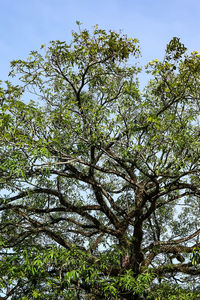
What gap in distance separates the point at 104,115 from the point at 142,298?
3.95m

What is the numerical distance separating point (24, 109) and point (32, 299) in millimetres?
3628

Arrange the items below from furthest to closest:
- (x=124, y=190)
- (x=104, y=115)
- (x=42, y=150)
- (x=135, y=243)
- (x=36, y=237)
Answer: (x=124, y=190) < (x=36, y=237) < (x=135, y=243) < (x=104, y=115) < (x=42, y=150)

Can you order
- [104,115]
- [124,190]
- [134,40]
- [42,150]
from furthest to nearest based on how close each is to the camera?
[124,190], [134,40], [104,115], [42,150]

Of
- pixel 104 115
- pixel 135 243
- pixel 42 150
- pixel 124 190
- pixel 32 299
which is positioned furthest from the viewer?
pixel 124 190

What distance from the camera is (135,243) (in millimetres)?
8438

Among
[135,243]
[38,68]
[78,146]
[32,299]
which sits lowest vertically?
[32,299]

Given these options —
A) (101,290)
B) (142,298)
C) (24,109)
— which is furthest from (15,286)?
(24,109)

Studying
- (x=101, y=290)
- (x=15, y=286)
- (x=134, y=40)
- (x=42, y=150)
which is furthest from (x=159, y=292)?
(x=134, y=40)

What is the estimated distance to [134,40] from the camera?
774 cm

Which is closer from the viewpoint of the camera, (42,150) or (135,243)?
(42,150)

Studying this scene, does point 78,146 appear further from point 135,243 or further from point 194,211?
point 194,211

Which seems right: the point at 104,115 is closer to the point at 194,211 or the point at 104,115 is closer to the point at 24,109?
the point at 24,109

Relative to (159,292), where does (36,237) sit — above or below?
above

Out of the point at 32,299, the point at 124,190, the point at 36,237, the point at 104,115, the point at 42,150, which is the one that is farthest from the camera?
the point at 124,190
